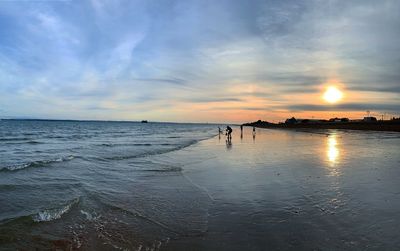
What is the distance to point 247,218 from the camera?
8.27 m

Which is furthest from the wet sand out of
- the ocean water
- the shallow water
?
the ocean water

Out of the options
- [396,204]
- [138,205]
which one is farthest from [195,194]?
[396,204]

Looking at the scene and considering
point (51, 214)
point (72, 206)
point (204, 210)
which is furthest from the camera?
point (72, 206)

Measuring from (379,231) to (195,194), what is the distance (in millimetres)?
5696

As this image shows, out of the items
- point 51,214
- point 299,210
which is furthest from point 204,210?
point 51,214

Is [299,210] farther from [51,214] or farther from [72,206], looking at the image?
[51,214]

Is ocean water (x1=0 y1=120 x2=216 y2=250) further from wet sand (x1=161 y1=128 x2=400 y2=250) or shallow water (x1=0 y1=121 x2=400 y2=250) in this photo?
wet sand (x1=161 y1=128 x2=400 y2=250)

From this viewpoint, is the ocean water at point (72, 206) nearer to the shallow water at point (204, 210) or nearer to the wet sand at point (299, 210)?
the shallow water at point (204, 210)

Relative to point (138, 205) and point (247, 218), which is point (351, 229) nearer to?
point (247, 218)

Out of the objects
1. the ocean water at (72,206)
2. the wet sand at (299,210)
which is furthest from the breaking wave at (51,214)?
the wet sand at (299,210)

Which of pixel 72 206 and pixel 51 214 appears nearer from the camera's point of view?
pixel 51 214

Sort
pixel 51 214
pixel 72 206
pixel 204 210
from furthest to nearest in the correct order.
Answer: pixel 72 206 → pixel 204 210 → pixel 51 214

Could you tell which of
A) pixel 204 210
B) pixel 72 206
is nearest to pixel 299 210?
pixel 204 210

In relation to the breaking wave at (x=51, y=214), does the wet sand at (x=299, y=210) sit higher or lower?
higher
